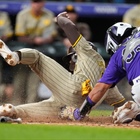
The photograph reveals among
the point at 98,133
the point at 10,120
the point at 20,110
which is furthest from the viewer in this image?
the point at 20,110

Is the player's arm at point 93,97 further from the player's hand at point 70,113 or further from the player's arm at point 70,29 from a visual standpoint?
the player's arm at point 70,29

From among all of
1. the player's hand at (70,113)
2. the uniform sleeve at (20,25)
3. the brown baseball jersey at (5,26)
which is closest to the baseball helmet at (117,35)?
the player's hand at (70,113)

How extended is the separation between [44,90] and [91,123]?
5012 mm

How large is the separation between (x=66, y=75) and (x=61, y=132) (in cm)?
272

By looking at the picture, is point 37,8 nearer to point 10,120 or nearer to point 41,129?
point 10,120

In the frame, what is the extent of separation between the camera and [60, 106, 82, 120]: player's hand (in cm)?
1172

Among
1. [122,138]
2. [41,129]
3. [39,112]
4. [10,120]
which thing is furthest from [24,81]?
[122,138]

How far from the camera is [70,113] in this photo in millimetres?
11844

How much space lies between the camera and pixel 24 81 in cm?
1623

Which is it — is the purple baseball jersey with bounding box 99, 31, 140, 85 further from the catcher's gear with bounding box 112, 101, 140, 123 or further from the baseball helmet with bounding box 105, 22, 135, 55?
the catcher's gear with bounding box 112, 101, 140, 123

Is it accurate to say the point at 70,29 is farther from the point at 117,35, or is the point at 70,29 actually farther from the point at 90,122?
the point at 90,122

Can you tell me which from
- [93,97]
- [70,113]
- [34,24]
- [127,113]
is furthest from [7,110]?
[34,24]

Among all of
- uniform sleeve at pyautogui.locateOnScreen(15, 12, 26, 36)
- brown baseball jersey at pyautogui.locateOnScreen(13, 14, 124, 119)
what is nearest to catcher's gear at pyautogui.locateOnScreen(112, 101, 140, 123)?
brown baseball jersey at pyautogui.locateOnScreen(13, 14, 124, 119)

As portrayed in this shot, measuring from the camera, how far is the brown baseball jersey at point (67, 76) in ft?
39.3
